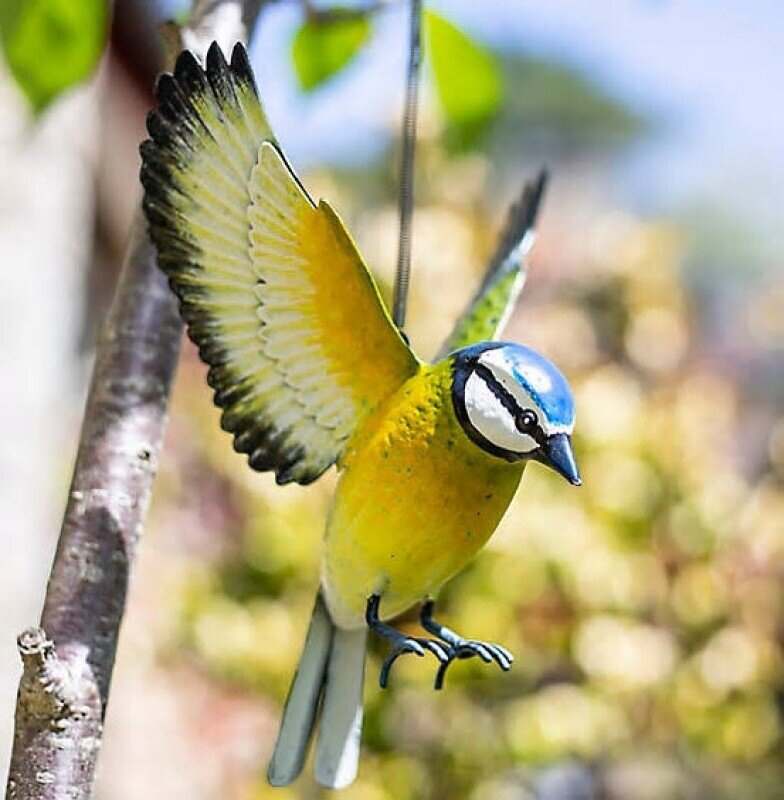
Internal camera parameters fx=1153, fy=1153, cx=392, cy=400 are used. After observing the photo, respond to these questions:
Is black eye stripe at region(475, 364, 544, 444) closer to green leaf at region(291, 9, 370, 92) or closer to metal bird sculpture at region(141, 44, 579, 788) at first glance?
metal bird sculpture at region(141, 44, 579, 788)

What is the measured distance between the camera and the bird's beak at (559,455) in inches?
18.9

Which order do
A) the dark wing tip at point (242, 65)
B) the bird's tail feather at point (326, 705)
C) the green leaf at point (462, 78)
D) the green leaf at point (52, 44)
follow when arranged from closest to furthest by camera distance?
the dark wing tip at point (242, 65) < the bird's tail feather at point (326, 705) < the green leaf at point (52, 44) < the green leaf at point (462, 78)

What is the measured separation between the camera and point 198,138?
0.50 m

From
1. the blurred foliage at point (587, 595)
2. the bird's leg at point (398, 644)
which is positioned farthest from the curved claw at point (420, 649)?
the blurred foliage at point (587, 595)

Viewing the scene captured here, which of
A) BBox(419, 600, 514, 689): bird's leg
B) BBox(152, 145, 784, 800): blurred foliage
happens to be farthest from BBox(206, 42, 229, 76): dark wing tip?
BBox(152, 145, 784, 800): blurred foliage

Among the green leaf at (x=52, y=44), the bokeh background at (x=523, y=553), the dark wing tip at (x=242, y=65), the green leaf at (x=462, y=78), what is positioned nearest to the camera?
the dark wing tip at (x=242, y=65)

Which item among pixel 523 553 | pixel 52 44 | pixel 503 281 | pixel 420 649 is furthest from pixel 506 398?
pixel 523 553

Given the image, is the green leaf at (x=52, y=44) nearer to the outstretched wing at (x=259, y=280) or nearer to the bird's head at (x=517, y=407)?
the outstretched wing at (x=259, y=280)

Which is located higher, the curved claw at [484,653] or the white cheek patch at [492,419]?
the white cheek patch at [492,419]

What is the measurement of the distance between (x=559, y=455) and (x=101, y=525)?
0.87 feet

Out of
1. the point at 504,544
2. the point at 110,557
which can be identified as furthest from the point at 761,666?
the point at 110,557

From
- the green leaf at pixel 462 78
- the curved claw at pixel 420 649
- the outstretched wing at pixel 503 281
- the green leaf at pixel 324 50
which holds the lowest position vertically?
the curved claw at pixel 420 649

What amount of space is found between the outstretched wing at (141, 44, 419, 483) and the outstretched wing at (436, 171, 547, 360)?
130mm

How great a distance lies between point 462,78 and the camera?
0.94 metres
